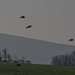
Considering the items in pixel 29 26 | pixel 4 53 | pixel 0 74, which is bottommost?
pixel 0 74

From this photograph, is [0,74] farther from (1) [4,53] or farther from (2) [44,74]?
(1) [4,53]

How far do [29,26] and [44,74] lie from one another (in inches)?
257

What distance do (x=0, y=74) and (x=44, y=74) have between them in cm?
655

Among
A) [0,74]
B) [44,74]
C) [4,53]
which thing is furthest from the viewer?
[4,53]

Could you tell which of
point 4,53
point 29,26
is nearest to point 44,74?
point 29,26

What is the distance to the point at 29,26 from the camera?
38.8 metres

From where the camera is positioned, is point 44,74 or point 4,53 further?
point 4,53

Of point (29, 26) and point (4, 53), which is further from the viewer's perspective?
point (4, 53)

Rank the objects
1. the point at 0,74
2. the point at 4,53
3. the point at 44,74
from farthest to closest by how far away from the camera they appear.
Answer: the point at 4,53 → the point at 44,74 → the point at 0,74

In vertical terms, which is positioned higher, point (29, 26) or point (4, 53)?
point (4, 53)

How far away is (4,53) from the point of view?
183 metres

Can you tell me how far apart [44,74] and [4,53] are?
143914mm

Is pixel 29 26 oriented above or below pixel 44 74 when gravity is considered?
above
